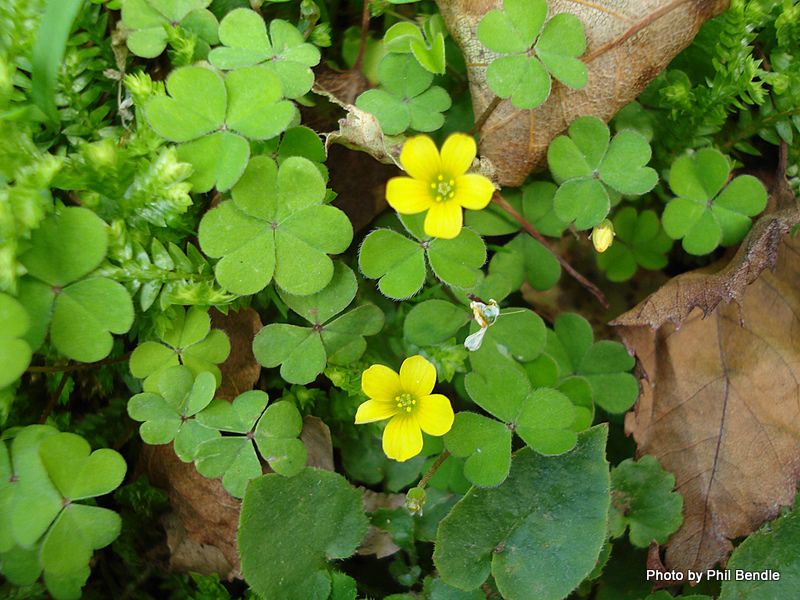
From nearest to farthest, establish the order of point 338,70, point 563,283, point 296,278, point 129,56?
point 296,278 < point 129,56 < point 338,70 < point 563,283

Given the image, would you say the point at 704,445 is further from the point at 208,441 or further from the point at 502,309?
the point at 208,441

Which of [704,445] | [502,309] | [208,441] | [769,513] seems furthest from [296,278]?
[769,513]

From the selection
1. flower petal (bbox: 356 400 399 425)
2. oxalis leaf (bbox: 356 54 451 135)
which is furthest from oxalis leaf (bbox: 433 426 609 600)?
oxalis leaf (bbox: 356 54 451 135)

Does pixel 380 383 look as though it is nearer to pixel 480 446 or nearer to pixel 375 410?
pixel 375 410

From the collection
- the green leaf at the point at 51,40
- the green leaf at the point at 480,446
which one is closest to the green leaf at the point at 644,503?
the green leaf at the point at 480,446

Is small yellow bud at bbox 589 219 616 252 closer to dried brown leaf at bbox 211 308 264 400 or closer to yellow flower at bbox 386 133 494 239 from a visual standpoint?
yellow flower at bbox 386 133 494 239

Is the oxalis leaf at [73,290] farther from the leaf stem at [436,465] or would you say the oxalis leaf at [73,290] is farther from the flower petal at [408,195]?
the leaf stem at [436,465]
